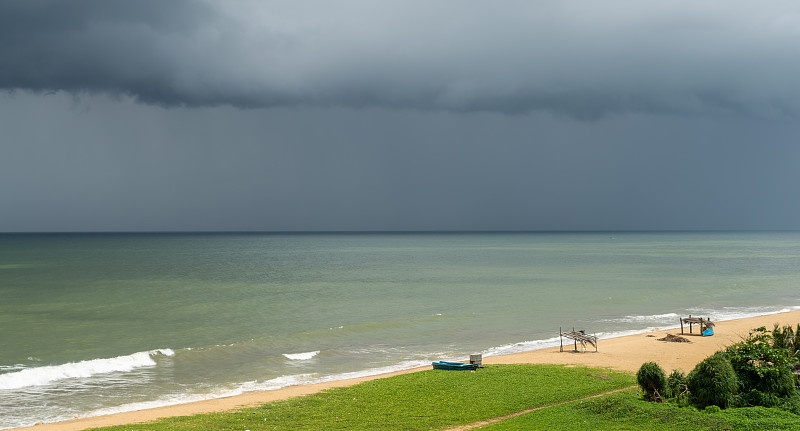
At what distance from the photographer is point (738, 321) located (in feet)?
176

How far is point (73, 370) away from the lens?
36781 millimetres

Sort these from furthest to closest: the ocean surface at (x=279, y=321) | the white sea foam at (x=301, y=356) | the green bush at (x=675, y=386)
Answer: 1. the white sea foam at (x=301, y=356)
2. the ocean surface at (x=279, y=321)
3. the green bush at (x=675, y=386)

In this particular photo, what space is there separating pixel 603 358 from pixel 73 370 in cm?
3496

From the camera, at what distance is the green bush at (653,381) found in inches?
926

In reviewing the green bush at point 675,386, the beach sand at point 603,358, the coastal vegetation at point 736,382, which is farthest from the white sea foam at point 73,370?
the green bush at point 675,386

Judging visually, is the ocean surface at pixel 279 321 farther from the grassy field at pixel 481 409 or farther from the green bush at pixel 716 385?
the green bush at pixel 716 385

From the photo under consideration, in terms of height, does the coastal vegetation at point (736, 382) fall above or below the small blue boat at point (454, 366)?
above

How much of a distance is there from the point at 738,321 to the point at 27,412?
57.0m

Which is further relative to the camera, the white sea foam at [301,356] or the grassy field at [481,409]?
the white sea foam at [301,356]

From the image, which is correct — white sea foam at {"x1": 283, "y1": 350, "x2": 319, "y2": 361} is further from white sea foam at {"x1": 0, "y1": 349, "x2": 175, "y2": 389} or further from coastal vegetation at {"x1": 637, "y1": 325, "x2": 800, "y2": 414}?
coastal vegetation at {"x1": 637, "y1": 325, "x2": 800, "y2": 414}

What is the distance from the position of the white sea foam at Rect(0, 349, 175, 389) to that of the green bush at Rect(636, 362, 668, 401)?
31720 millimetres

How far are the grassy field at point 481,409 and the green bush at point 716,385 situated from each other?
74 cm

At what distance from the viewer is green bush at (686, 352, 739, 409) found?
21844 millimetres

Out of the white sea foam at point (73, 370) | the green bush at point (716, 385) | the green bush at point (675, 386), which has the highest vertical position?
the green bush at point (716, 385)
